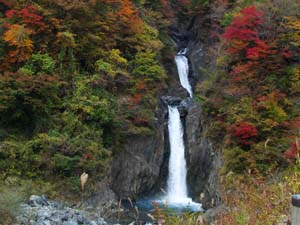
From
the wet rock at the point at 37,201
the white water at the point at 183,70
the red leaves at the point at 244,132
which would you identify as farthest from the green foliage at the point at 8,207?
the white water at the point at 183,70

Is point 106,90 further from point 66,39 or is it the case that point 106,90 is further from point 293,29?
point 293,29

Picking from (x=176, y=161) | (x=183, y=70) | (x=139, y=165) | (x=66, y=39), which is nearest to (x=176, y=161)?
(x=176, y=161)

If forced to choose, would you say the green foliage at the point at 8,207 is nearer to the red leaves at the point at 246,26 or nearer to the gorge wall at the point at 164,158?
the gorge wall at the point at 164,158

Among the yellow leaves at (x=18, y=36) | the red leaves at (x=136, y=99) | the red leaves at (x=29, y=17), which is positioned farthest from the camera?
the red leaves at (x=136, y=99)

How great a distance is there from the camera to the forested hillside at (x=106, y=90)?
1574 centimetres

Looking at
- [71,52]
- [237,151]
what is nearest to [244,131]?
[237,151]

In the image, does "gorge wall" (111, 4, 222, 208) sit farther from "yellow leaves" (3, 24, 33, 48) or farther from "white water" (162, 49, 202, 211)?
"yellow leaves" (3, 24, 33, 48)

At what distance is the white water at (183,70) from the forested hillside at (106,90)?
4.63m

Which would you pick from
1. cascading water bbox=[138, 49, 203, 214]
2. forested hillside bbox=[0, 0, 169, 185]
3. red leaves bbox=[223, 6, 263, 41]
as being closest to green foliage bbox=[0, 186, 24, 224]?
forested hillside bbox=[0, 0, 169, 185]

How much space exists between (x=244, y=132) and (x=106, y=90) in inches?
262

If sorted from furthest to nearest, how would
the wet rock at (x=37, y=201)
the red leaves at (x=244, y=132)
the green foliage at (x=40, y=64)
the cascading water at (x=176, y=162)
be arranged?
the cascading water at (x=176, y=162)
the green foliage at (x=40, y=64)
the red leaves at (x=244, y=132)
the wet rock at (x=37, y=201)

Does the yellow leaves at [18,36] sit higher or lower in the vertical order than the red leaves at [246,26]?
lower

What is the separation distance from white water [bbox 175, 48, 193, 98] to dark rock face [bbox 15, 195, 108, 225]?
45.6 ft

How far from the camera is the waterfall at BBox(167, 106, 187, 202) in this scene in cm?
2152
